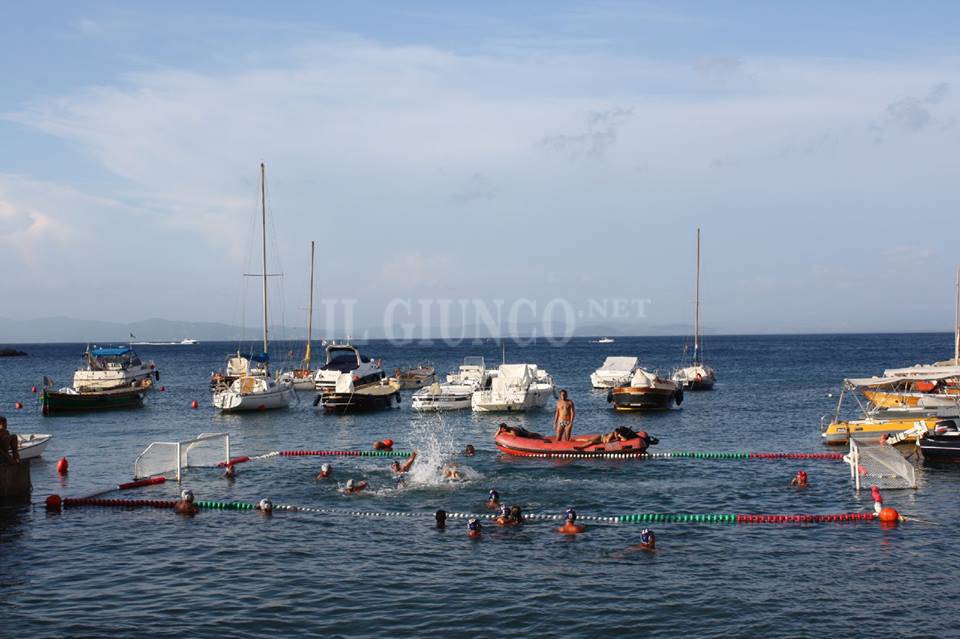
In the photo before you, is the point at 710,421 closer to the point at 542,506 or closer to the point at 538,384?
the point at 538,384

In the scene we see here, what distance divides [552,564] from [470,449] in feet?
48.3

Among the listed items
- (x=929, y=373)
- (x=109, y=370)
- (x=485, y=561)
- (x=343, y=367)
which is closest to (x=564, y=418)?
(x=485, y=561)

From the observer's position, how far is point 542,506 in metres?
24.2

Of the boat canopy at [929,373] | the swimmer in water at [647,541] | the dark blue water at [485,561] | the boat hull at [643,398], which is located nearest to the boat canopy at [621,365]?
the boat hull at [643,398]

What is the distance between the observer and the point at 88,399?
54750 mm

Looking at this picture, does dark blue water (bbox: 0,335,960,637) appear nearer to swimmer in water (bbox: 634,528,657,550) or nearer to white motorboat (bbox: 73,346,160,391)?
swimmer in water (bbox: 634,528,657,550)

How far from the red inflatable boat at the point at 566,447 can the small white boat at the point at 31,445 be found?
17.2 m

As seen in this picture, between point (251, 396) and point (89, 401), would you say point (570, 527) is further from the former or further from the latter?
point (89, 401)

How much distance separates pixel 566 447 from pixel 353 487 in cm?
886

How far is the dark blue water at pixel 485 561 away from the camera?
15594mm

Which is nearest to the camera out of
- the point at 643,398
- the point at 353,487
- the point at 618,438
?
the point at 353,487

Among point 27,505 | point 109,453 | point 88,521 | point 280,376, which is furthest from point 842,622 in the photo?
point 280,376

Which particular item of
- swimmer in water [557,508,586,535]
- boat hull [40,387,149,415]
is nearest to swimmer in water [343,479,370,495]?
swimmer in water [557,508,586,535]

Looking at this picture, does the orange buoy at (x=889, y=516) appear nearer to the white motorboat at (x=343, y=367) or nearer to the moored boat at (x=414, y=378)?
the white motorboat at (x=343, y=367)
